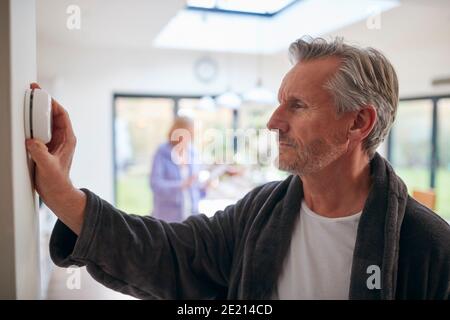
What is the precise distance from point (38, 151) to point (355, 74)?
1.67 feet

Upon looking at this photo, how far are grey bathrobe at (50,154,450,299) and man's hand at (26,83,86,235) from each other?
0.06ft

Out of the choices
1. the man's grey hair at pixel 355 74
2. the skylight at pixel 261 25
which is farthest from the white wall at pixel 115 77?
the man's grey hair at pixel 355 74

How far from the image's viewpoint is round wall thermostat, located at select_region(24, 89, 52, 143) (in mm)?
460

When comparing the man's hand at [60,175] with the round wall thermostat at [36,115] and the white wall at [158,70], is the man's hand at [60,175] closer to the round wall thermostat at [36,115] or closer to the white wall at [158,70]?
the round wall thermostat at [36,115]

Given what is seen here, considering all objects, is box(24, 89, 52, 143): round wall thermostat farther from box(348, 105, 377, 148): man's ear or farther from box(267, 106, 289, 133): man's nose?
box(348, 105, 377, 148): man's ear

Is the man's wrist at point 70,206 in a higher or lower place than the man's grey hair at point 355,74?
lower

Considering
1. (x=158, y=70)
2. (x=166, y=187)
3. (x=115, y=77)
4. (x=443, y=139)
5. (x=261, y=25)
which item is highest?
(x=261, y=25)

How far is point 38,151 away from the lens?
480 mm

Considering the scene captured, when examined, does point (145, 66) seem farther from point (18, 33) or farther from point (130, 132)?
point (18, 33)

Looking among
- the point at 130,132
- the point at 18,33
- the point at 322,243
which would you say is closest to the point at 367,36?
the point at 322,243

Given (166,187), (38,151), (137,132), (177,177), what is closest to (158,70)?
(137,132)

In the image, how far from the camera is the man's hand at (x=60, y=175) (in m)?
0.50

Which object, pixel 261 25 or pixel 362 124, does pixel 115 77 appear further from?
pixel 362 124

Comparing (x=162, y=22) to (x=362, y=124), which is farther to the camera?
(x=162, y=22)
